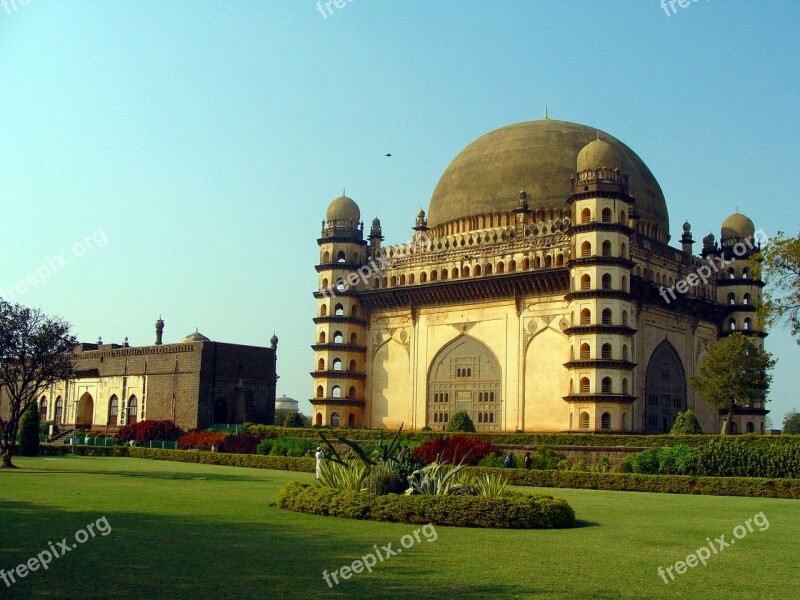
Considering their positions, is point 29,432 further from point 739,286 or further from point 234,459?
point 739,286

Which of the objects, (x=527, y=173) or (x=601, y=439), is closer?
(x=601, y=439)

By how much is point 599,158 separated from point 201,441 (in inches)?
816

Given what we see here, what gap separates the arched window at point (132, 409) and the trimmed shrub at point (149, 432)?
724cm

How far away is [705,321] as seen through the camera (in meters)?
→ 44.1

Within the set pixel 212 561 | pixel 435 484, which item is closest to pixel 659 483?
pixel 435 484

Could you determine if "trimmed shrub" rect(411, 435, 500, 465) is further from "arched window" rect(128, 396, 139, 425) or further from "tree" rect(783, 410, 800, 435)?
"tree" rect(783, 410, 800, 435)

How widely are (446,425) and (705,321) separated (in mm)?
13943

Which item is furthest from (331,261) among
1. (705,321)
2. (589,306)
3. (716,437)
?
(716,437)

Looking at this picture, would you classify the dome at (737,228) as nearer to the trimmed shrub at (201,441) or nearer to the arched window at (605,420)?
the arched window at (605,420)

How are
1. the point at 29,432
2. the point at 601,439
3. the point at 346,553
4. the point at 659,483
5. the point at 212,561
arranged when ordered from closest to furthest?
the point at 212,561, the point at 346,553, the point at 659,483, the point at 601,439, the point at 29,432

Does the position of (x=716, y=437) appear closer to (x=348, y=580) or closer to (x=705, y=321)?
(x=705, y=321)

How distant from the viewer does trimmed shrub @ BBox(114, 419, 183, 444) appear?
43.4 m

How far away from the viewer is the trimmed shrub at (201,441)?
3847 centimetres

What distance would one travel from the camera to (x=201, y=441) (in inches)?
1528
